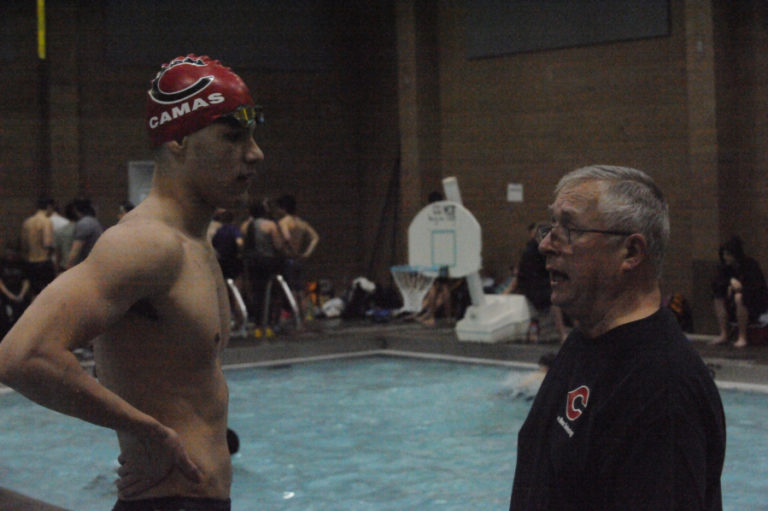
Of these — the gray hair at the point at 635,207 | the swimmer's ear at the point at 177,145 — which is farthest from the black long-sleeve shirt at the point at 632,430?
the swimmer's ear at the point at 177,145

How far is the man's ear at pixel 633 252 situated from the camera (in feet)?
5.50

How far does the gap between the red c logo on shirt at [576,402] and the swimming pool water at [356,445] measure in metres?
4.11

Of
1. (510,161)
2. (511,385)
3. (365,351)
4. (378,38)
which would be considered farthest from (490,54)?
(511,385)

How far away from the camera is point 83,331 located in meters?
→ 1.82

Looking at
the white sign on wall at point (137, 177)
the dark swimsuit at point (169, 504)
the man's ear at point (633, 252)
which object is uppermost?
the white sign on wall at point (137, 177)

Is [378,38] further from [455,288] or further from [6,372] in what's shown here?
[6,372]

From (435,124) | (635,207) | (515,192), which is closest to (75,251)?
(515,192)

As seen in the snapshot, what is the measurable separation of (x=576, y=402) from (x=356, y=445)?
568cm

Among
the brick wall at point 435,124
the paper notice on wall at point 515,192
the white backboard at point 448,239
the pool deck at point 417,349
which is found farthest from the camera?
the paper notice on wall at point 515,192

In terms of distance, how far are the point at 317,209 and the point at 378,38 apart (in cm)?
293

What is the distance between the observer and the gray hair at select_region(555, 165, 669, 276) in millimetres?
1685

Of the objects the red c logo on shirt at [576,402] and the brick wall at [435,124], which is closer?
the red c logo on shirt at [576,402]

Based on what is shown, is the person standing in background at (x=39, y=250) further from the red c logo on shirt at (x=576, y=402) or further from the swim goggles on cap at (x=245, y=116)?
the red c logo on shirt at (x=576, y=402)

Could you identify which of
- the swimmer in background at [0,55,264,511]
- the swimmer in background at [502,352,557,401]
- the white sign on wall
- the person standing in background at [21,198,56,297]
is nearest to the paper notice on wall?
the white sign on wall
